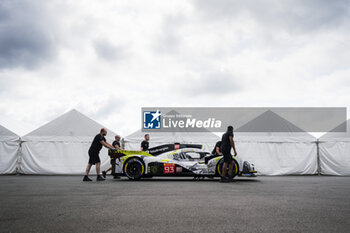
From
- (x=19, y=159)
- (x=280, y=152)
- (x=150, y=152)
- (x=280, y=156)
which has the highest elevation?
(x=150, y=152)

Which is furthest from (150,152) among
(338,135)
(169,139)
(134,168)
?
(338,135)

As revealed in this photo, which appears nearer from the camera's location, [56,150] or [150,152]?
[150,152]

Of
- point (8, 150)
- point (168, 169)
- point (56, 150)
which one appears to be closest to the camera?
point (168, 169)

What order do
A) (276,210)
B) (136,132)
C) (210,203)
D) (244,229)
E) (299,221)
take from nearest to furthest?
(244,229) → (299,221) → (276,210) → (210,203) → (136,132)

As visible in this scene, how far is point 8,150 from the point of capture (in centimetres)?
1371

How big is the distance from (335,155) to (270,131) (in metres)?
3.11

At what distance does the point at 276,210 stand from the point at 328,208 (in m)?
0.73

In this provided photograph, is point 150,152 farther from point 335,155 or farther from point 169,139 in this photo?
point 335,155

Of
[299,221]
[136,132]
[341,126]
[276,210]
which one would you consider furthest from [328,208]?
[341,126]

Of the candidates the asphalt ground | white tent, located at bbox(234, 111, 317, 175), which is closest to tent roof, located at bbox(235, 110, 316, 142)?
white tent, located at bbox(234, 111, 317, 175)

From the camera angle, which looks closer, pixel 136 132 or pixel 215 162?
pixel 215 162

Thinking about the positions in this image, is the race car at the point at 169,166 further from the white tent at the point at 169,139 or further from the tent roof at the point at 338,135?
the tent roof at the point at 338,135

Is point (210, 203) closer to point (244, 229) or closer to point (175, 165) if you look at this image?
point (244, 229)

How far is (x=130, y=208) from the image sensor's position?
3627 millimetres
